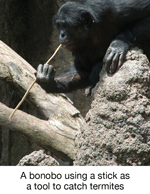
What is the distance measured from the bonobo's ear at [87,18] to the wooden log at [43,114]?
2.64 feet

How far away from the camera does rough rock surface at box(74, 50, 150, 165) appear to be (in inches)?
69.9

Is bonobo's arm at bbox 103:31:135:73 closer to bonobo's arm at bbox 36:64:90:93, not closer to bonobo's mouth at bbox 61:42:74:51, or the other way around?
bonobo's mouth at bbox 61:42:74:51

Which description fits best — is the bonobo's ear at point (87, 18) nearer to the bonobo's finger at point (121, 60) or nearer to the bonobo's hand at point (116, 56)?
the bonobo's hand at point (116, 56)

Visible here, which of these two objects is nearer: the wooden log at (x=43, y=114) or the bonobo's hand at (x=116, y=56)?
the bonobo's hand at (x=116, y=56)

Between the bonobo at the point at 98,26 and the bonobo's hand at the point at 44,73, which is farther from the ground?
the bonobo at the point at 98,26

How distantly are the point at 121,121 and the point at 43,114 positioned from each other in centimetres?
113

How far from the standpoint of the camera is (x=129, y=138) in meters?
1.78

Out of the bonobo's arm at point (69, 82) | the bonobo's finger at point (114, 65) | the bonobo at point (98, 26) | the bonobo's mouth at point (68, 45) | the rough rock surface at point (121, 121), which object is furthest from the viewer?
the bonobo's arm at point (69, 82)

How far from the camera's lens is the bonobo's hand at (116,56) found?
1.96m

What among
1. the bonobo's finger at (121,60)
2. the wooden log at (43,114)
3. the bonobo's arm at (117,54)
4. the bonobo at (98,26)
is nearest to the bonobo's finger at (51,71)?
the bonobo at (98,26)

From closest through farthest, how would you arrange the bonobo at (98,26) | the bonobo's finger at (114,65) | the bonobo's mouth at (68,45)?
the bonobo's finger at (114,65), the bonobo at (98,26), the bonobo's mouth at (68,45)

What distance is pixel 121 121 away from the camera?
181cm

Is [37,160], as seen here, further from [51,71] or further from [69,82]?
[69,82]

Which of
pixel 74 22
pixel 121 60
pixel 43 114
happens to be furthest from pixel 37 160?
pixel 74 22
